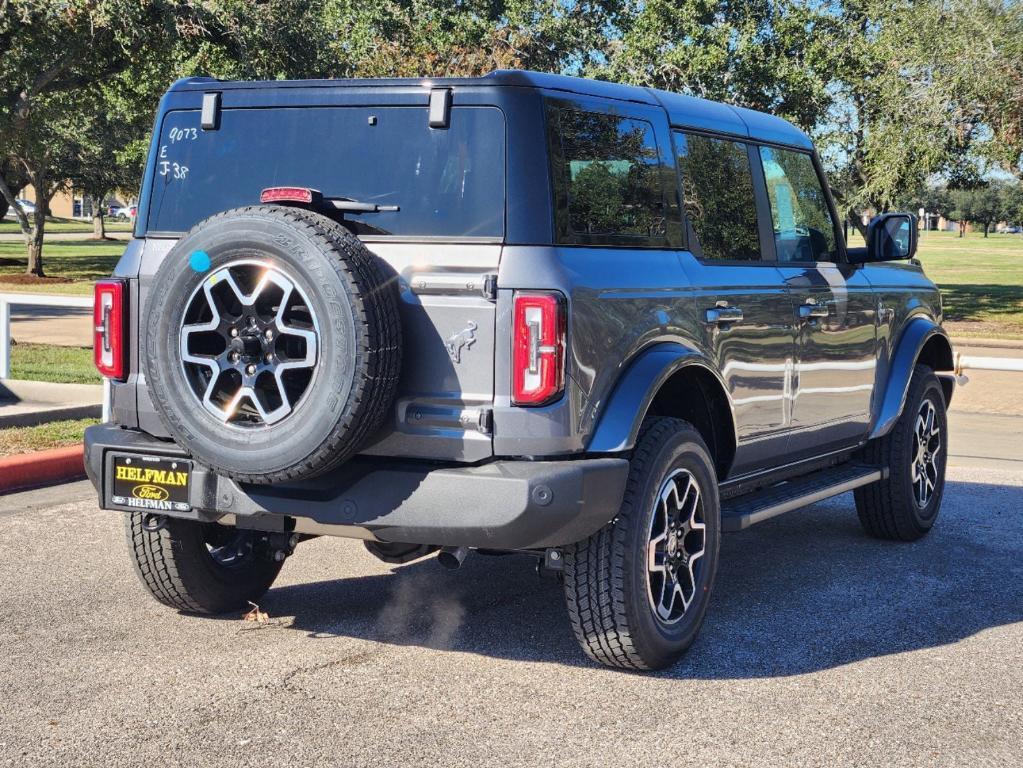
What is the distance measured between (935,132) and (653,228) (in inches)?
833

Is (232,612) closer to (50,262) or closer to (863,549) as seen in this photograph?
(863,549)

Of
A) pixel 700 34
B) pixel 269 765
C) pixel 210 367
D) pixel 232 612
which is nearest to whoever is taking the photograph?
pixel 269 765

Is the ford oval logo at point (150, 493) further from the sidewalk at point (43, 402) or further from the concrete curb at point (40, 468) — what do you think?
the sidewalk at point (43, 402)

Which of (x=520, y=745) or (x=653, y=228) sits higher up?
(x=653, y=228)

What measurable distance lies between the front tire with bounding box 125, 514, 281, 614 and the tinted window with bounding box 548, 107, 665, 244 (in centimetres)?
196

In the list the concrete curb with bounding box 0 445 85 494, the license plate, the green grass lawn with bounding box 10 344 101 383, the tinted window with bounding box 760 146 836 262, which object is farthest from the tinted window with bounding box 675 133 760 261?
the green grass lawn with bounding box 10 344 101 383

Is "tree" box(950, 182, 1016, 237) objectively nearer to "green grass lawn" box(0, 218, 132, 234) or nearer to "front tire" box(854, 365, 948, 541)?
"green grass lawn" box(0, 218, 132, 234)

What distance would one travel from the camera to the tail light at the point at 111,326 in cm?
507

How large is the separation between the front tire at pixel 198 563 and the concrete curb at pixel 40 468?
2.99m

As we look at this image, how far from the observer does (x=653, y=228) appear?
5.21 metres

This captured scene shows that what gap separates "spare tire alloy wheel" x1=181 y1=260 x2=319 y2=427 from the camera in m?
4.41

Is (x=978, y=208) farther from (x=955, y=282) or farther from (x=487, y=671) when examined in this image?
(x=487, y=671)

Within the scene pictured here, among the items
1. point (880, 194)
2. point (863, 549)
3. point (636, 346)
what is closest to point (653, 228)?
point (636, 346)

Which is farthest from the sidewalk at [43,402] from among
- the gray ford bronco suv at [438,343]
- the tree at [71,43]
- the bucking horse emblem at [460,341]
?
the tree at [71,43]
